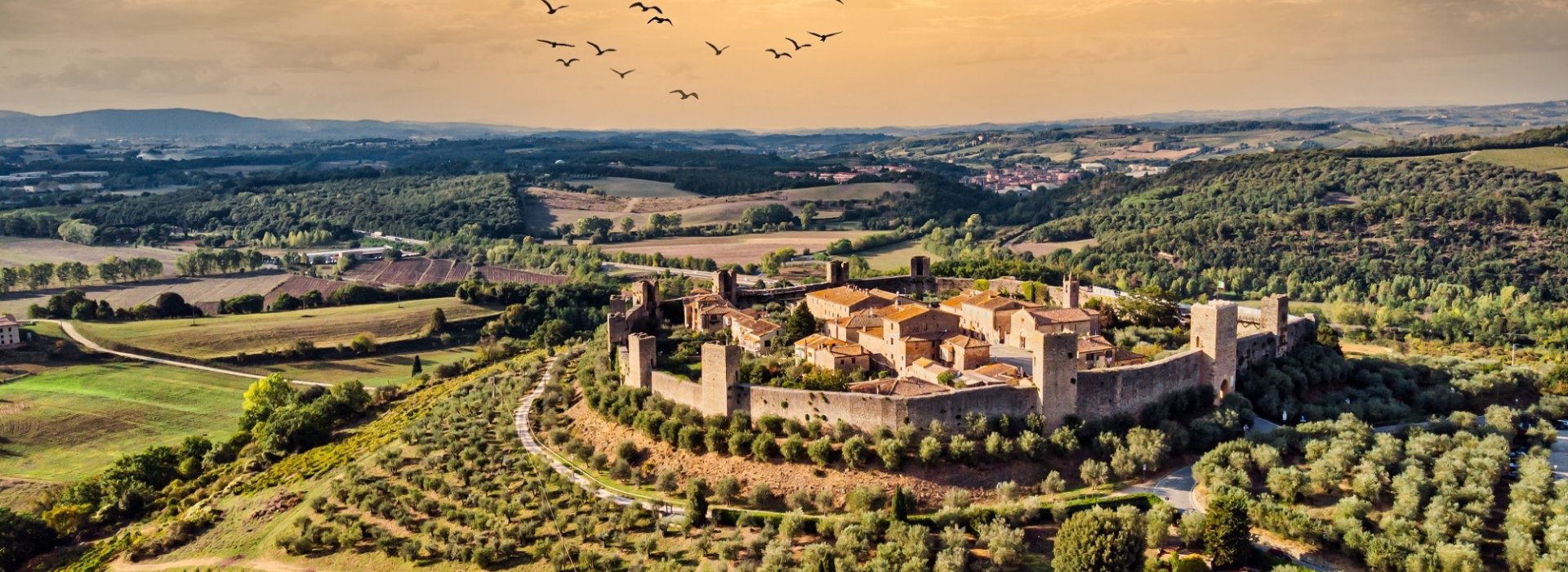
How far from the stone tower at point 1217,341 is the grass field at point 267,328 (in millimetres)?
41372

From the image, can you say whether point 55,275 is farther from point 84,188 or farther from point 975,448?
point 975,448

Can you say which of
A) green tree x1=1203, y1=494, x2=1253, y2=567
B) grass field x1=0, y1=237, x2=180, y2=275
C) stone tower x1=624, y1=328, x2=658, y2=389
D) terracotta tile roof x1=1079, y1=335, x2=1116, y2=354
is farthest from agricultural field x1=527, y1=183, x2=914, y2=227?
green tree x1=1203, y1=494, x2=1253, y2=567

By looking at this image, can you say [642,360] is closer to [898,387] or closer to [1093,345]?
[898,387]

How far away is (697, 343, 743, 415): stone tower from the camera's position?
1201 inches

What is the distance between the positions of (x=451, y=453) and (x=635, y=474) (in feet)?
22.5

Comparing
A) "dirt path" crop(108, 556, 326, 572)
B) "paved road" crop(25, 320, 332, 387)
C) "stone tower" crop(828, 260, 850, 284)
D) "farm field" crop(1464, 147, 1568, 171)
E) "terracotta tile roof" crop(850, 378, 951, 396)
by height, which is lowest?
"dirt path" crop(108, 556, 326, 572)

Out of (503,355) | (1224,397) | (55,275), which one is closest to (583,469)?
(1224,397)

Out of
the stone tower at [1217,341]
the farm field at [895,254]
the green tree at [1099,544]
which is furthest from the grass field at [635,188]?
the green tree at [1099,544]

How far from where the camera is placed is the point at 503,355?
5306 cm

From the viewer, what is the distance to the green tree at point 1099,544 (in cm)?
2325

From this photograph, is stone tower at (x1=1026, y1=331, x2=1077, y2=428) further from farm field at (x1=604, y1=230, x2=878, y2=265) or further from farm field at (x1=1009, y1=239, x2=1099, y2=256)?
farm field at (x1=604, y1=230, x2=878, y2=265)

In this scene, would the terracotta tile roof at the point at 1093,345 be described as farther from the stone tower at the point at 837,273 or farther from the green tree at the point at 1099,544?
the stone tower at the point at 837,273

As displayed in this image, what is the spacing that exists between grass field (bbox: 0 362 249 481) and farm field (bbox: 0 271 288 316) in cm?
1877

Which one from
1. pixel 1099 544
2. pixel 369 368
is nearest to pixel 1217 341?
pixel 1099 544
